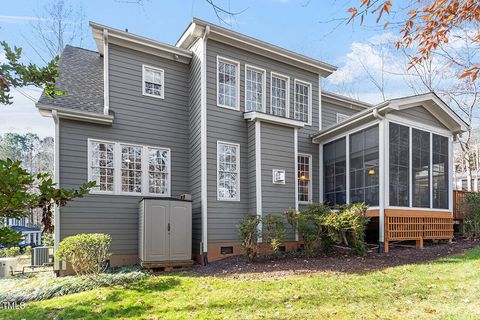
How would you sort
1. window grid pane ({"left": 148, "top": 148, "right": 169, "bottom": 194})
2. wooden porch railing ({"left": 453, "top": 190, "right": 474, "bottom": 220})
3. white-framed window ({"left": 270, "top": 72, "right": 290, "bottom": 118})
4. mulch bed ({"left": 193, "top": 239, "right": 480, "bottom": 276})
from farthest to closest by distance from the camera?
1. wooden porch railing ({"left": 453, "top": 190, "right": 474, "bottom": 220})
2. white-framed window ({"left": 270, "top": 72, "right": 290, "bottom": 118})
3. window grid pane ({"left": 148, "top": 148, "right": 169, "bottom": 194})
4. mulch bed ({"left": 193, "top": 239, "right": 480, "bottom": 276})

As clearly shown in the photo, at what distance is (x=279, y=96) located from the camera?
10.7 meters

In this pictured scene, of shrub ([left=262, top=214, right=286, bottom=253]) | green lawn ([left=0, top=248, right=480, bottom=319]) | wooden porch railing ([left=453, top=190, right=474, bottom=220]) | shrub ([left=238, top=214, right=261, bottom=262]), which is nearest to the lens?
green lawn ([left=0, top=248, right=480, bottom=319])

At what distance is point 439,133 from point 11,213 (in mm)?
11366

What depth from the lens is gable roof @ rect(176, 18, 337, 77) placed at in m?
8.78

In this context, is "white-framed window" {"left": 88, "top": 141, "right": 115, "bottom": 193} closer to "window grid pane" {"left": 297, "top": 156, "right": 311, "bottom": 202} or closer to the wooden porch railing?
"window grid pane" {"left": 297, "top": 156, "right": 311, "bottom": 202}

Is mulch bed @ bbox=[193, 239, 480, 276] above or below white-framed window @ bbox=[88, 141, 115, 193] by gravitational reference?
below

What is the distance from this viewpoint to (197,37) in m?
9.27

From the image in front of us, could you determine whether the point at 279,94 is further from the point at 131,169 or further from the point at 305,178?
the point at 131,169

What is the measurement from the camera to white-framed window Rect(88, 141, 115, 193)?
842cm

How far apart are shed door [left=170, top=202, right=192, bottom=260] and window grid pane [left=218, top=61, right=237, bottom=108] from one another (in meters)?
3.24

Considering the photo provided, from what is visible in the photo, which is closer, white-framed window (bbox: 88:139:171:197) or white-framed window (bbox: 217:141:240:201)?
white-framed window (bbox: 88:139:171:197)

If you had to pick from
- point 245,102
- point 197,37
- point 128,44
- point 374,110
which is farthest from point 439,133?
point 128,44

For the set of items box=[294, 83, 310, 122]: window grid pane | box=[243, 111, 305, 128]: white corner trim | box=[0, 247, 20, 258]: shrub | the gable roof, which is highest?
the gable roof

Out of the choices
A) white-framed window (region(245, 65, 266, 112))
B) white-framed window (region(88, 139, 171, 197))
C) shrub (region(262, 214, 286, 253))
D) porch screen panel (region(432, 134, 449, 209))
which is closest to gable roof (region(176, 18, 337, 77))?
white-framed window (region(245, 65, 266, 112))
